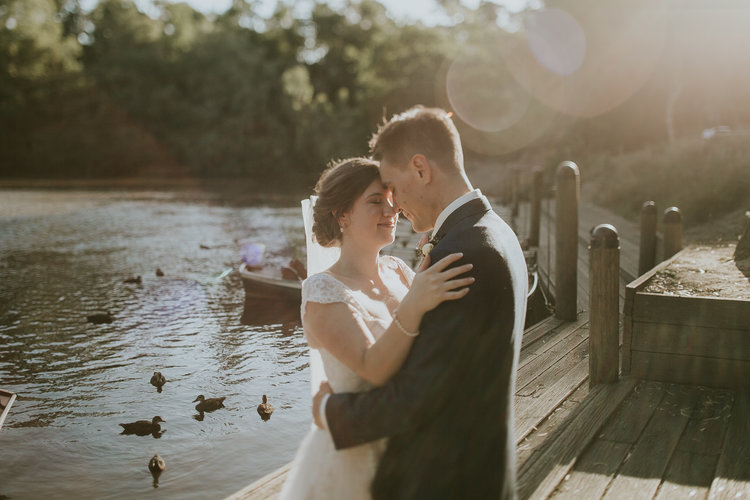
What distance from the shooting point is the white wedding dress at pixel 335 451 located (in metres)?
2.86

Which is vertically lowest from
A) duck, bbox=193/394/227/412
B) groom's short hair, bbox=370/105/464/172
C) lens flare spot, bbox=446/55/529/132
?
duck, bbox=193/394/227/412

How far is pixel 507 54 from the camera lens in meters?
56.7

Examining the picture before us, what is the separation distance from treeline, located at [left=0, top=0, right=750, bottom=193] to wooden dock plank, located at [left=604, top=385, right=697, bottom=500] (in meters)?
35.4

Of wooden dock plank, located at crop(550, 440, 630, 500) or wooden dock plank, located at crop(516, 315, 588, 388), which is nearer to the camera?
wooden dock plank, located at crop(550, 440, 630, 500)

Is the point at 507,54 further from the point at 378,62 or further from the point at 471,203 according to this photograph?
the point at 471,203

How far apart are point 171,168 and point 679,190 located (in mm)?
59536

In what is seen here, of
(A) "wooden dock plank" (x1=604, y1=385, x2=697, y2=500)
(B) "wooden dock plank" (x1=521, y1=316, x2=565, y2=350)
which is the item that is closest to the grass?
(B) "wooden dock plank" (x1=521, y1=316, x2=565, y2=350)

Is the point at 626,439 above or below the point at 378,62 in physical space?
below

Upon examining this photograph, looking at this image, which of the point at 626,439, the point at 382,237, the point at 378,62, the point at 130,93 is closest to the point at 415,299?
the point at 382,237

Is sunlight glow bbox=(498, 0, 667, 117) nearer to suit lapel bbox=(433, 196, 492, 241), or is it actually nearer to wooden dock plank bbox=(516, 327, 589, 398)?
wooden dock plank bbox=(516, 327, 589, 398)

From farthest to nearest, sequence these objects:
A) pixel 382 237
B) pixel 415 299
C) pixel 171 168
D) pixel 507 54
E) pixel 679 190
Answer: pixel 171 168, pixel 507 54, pixel 679 190, pixel 382 237, pixel 415 299

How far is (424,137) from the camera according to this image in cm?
272

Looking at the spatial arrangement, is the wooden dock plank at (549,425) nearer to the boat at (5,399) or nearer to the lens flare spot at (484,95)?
the boat at (5,399)

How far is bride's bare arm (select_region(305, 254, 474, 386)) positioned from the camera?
8.07 feet
